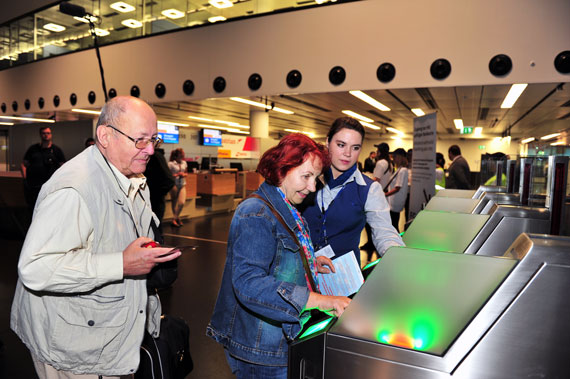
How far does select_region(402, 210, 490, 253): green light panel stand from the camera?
1618 mm

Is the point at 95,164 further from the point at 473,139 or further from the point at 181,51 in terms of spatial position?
the point at 473,139

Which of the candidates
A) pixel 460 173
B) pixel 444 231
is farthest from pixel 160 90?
pixel 444 231

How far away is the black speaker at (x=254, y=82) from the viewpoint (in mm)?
7148

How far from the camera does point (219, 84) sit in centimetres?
754

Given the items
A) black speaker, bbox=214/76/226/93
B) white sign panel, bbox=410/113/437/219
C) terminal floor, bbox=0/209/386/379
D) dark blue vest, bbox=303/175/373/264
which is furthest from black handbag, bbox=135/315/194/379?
black speaker, bbox=214/76/226/93

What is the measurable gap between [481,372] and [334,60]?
6.25 m

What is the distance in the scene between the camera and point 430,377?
81 centimetres

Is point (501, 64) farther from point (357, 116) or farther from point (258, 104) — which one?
point (357, 116)

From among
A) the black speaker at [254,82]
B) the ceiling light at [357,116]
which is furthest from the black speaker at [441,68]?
the ceiling light at [357,116]

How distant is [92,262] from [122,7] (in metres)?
9.72

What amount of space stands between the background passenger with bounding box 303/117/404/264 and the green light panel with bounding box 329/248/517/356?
0.79 meters

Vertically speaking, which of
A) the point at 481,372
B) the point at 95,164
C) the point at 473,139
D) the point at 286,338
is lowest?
the point at 286,338

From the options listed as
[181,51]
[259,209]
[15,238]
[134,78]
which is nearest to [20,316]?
[259,209]

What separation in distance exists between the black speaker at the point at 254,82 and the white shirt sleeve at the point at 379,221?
571 centimetres
